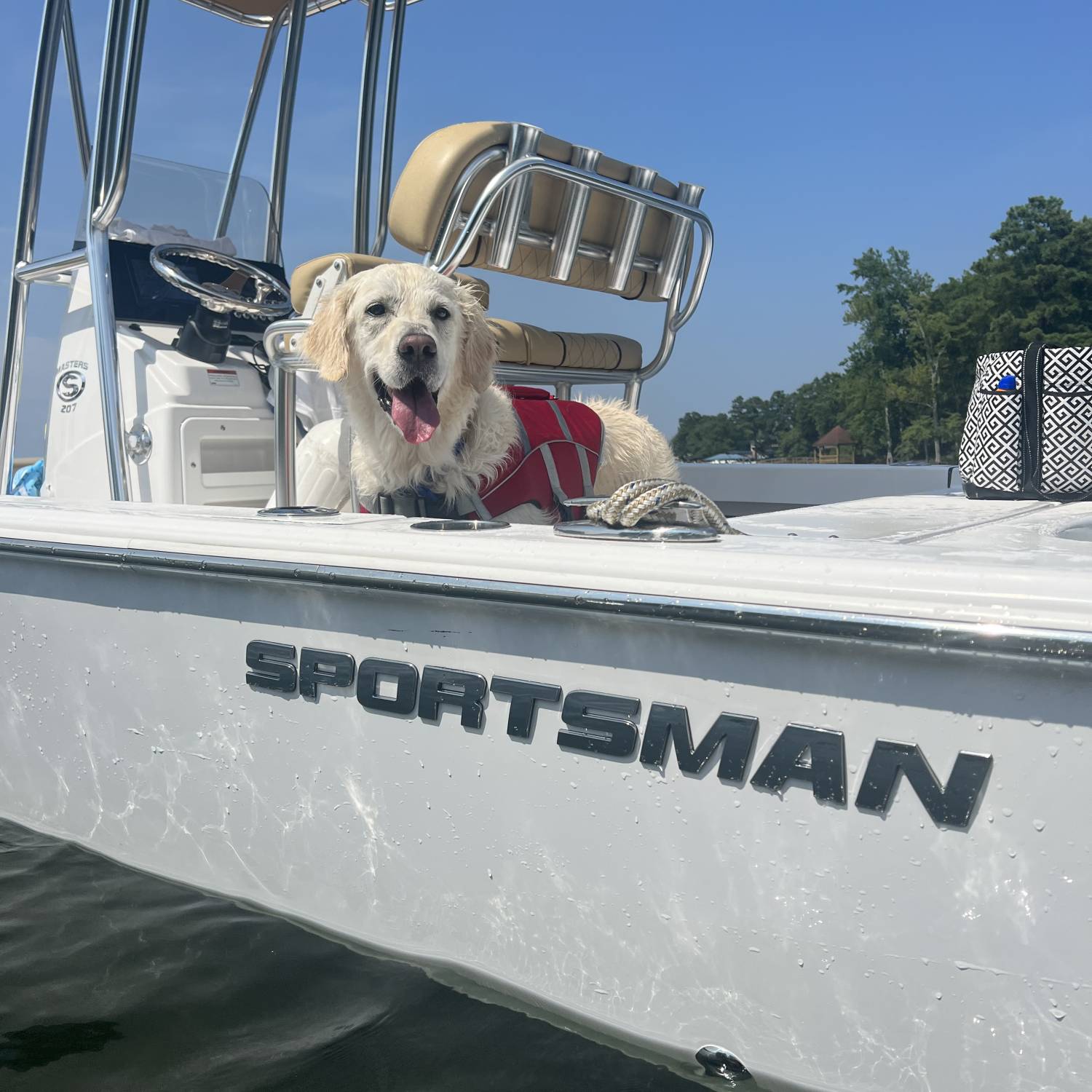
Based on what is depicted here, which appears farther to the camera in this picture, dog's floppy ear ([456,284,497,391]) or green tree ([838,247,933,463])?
green tree ([838,247,933,463])

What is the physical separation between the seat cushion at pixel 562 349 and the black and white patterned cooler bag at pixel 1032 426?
1642 mm

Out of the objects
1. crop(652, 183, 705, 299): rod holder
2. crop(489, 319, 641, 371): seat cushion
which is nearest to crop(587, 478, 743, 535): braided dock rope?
crop(489, 319, 641, 371): seat cushion

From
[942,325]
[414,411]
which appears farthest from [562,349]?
[942,325]

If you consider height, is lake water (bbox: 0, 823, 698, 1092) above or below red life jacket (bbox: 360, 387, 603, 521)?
below

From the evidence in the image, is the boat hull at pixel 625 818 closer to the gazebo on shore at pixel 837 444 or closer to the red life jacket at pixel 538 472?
the red life jacket at pixel 538 472

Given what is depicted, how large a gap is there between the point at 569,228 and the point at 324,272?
34.0 inches

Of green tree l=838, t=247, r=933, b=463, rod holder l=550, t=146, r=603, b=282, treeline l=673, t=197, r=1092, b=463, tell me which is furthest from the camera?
green tree l=838, t=247, r=933, b=463

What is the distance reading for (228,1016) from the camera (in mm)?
2064

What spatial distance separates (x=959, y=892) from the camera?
1438 mm

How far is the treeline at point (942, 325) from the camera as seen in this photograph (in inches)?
2212

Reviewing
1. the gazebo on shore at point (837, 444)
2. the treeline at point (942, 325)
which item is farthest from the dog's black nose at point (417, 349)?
the gazebo on shore at point (837, 444)

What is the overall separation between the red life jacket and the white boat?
1.67 feet

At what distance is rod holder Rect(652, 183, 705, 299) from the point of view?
3.92 metres

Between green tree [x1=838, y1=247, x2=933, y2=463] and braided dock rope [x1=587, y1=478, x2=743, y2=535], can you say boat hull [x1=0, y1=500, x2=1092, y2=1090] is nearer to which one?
braided dock rope [x1=587, y1=478, x2=743, y2=535]
